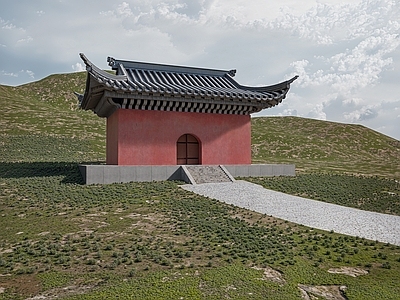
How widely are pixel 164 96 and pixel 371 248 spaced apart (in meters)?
13.8

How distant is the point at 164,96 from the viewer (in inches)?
787

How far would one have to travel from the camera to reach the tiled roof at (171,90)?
746 inches

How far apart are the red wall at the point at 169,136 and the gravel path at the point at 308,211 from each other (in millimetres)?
4216

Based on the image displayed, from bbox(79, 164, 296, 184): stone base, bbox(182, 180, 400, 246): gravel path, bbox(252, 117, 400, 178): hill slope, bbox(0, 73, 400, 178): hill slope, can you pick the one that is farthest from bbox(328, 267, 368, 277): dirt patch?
bbox(252, 117, 400, 178): hill slope

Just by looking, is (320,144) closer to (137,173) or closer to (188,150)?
(188,150)

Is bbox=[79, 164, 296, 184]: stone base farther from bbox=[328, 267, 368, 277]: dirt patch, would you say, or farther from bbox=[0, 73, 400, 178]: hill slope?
bbox=[0, 73, 400, 178]: hill slope

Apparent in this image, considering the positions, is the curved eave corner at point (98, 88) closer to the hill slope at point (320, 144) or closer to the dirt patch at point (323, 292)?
the dirt patch at point (323, 292)

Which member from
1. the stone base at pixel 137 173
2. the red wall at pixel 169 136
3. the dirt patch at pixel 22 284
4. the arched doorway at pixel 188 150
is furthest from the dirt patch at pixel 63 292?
the arched doorway at pixel 188 150

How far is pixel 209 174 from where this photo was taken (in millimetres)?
20172

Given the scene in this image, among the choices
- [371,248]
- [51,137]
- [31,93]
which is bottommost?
[371,248]

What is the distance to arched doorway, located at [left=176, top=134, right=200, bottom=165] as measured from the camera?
23.1 m

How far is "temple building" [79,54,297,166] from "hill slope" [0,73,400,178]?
14533mm

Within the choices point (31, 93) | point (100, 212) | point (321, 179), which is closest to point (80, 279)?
point (100, 212)

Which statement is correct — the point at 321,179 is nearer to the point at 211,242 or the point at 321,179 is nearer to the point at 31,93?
the point at 211,242
